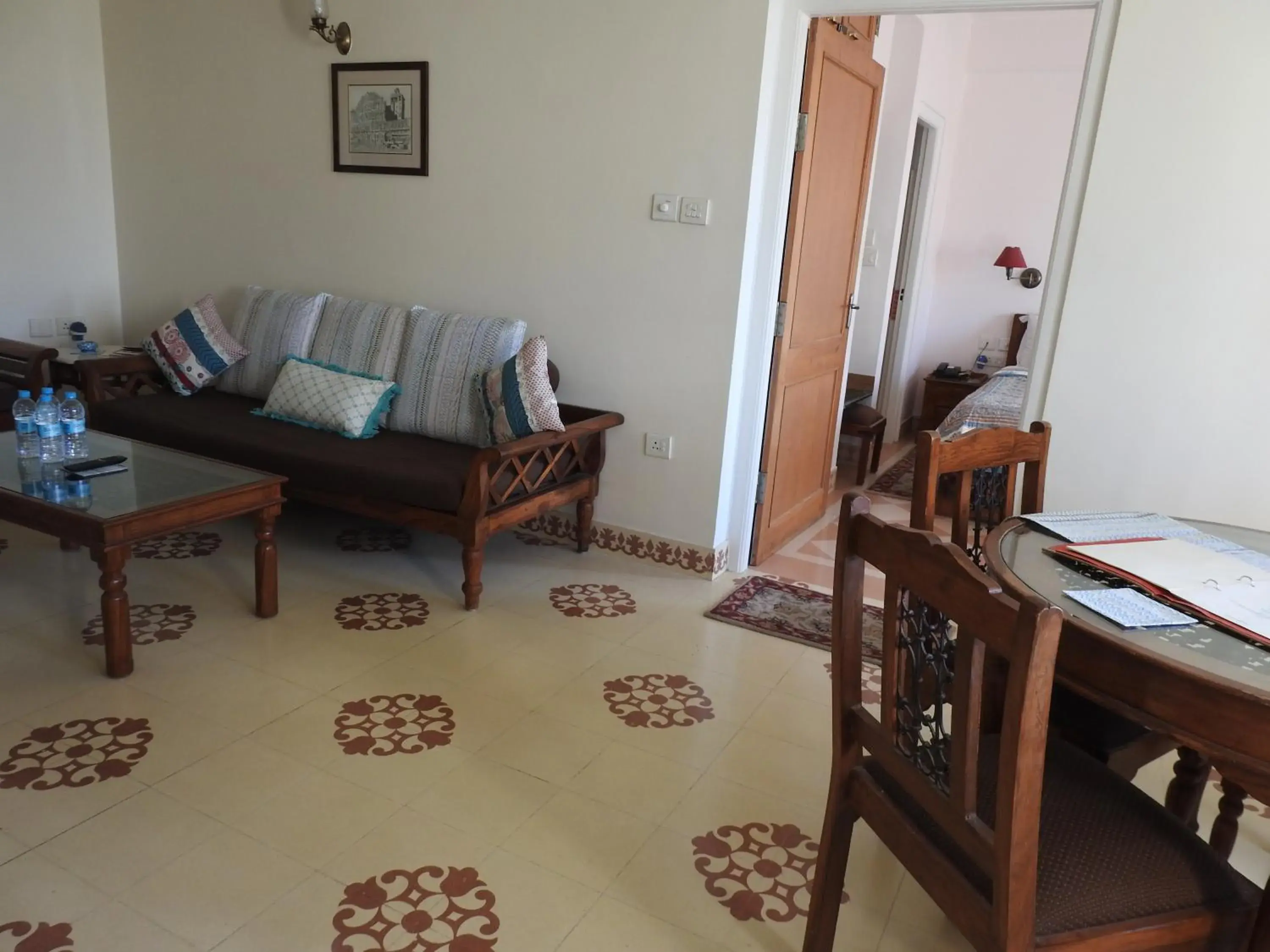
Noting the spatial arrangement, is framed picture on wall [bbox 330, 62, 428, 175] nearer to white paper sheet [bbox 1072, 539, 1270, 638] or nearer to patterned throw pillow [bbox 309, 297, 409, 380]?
patterned throw pillow [bbox 309, 297, 409, 380]

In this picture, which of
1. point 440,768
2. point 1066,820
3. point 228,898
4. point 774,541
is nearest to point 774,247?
point 774,541

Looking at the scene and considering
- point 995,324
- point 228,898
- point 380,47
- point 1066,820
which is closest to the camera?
point 1066,820

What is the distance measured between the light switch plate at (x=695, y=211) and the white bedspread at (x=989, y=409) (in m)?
1.65

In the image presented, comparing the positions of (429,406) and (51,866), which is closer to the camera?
(51,866)

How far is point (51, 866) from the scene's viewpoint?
5.74 ft

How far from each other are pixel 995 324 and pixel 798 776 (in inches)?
205

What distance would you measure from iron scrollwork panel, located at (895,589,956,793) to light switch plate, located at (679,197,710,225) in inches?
86.9

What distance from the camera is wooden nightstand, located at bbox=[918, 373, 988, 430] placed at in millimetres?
6020

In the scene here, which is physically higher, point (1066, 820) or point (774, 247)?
point (774, 247)

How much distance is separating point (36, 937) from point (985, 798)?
1632mm

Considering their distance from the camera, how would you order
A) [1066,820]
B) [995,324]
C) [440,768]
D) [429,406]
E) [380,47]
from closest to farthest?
[1066,820], [440,768], [429,406], [380,47], [995,324]

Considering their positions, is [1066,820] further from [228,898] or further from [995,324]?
[995,324]

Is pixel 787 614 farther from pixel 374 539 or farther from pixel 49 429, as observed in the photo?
pixel 49 429

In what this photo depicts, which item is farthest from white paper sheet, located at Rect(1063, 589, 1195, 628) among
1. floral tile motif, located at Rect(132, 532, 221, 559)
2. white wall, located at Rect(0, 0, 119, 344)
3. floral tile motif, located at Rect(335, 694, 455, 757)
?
white wall, located at Rect(0, 0, 119, 344)
